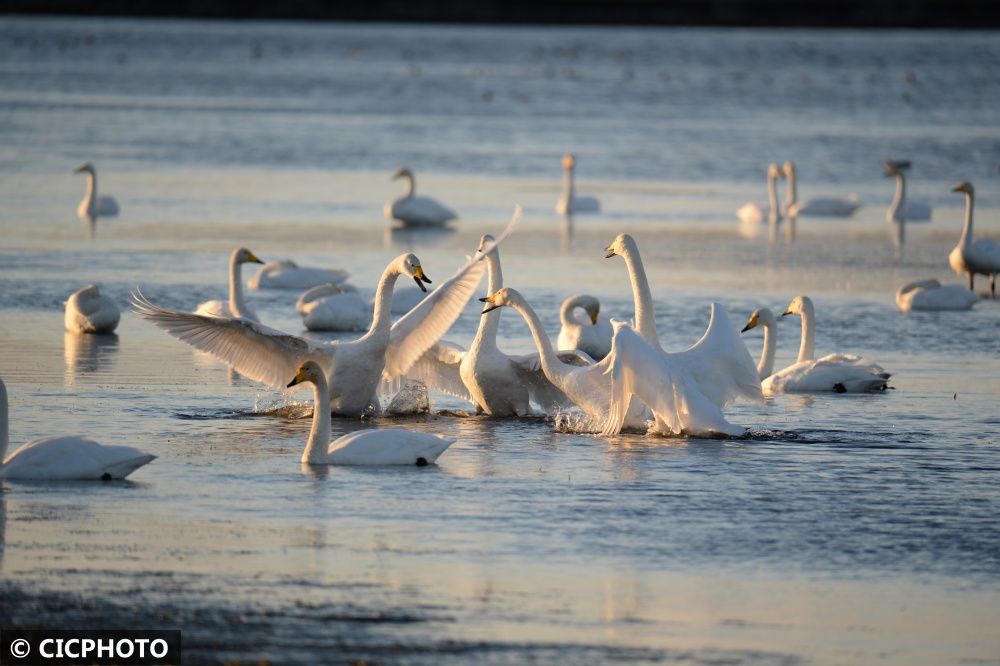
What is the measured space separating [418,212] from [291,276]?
18.9 feet

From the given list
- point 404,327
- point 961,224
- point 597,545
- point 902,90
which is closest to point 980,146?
point 961,224

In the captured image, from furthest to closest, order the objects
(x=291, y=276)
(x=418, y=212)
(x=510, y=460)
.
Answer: (x=418, y=212)
(x=291, y=276)
(x=510, y=460)

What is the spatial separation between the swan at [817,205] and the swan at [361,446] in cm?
1598

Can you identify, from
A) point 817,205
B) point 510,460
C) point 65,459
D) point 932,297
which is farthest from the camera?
point 817,205

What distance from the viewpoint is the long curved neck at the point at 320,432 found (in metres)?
9.84

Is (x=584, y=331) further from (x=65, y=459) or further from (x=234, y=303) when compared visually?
(x=65, y=459)

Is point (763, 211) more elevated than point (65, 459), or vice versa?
point (763, 211)

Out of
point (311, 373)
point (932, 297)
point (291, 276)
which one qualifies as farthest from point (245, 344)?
point (932, 297)

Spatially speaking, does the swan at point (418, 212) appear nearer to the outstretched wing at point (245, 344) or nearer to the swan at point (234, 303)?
the swan at point (234, 303)

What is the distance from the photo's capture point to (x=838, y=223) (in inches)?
986

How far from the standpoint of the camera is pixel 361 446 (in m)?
9.84

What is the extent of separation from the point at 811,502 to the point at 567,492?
45.8 inches

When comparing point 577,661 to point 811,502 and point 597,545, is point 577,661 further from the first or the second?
point 811,502

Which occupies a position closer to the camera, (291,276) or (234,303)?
(234,303)
